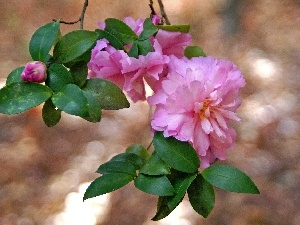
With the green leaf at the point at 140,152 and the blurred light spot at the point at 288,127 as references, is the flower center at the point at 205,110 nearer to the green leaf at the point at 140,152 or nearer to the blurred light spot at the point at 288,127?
the green leaf at the point at 140,152

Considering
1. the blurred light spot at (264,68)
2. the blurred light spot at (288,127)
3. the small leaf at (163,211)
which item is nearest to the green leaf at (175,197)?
the small leaf at (163,211)

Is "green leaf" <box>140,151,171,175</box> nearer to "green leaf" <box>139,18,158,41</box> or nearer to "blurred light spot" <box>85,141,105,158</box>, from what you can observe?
"green leaf" <box>139,18,158,41</box>

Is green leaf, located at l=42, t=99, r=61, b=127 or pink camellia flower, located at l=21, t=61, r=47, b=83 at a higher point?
pink camellia flower, located at l=21, t=61, r=47, b=83

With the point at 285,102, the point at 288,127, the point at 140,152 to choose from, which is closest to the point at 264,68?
the point at 285,102

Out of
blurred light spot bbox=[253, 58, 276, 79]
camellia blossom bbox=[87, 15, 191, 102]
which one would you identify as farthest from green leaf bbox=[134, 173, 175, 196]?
blurred light spot bbox=[253, 58, 276, 79]

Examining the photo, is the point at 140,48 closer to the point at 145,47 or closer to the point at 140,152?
the point at 145,47

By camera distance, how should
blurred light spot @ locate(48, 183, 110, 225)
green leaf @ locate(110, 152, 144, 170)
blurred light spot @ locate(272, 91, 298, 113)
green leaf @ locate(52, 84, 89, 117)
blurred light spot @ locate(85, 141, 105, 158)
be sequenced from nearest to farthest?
green leaf @ locate(52, 84, 89, 117)
green leaf @ locate(110, 152, 144, 170)
blurred light spot @ locate(48, 183, 110, 225)
blurred light spot @ locate(85, 141, 105, 158)
blurred light spot @ locate(272, 91, 298, 113)
